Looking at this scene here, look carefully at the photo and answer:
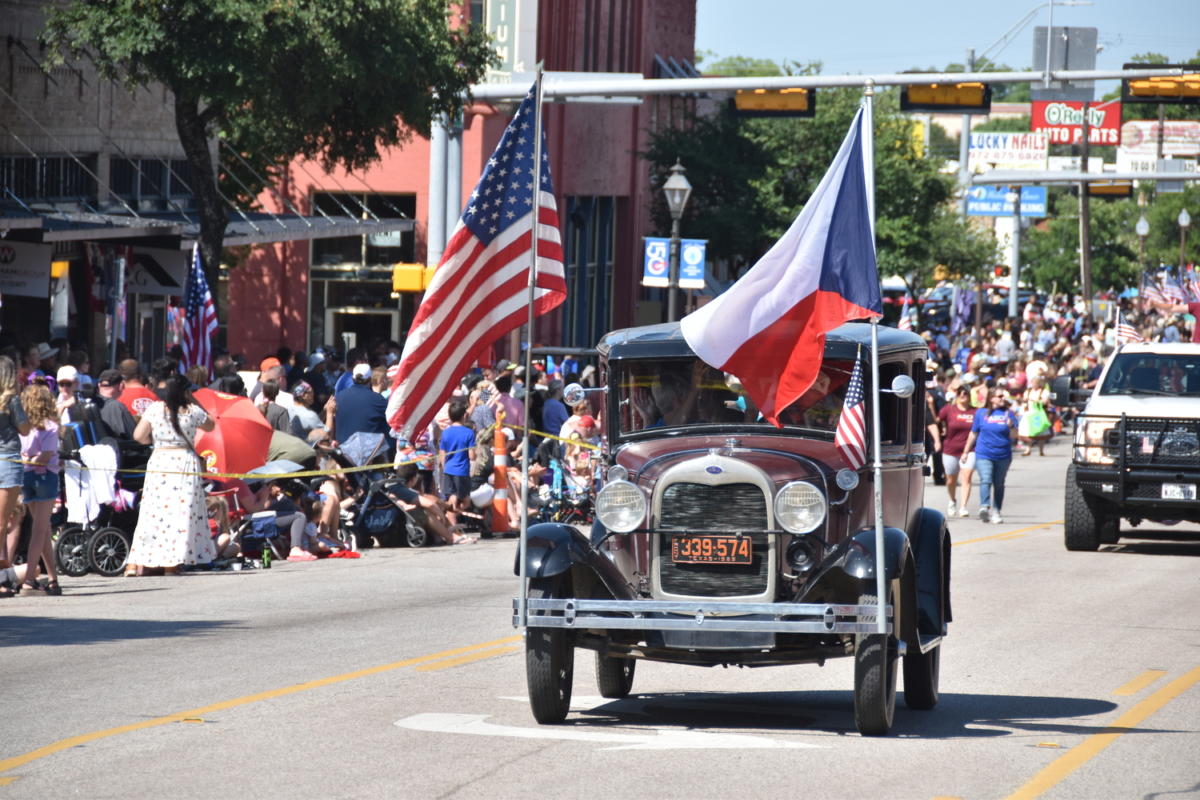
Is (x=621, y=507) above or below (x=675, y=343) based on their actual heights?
below

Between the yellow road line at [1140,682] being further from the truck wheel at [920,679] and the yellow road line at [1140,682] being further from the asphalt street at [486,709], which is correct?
the truck wheel at [920,679]

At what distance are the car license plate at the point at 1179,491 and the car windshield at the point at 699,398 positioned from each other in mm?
11590

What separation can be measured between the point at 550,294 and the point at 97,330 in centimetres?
1872

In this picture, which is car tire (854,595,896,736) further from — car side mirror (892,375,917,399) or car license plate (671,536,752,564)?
car side mirror (892,375,917,399)

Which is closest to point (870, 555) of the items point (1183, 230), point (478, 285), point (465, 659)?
point (478, 285)

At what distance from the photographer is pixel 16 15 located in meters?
26.1

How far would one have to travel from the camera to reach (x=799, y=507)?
9930 mm

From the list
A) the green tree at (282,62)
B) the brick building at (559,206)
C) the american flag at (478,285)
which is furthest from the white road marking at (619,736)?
the brick building at (559,206)

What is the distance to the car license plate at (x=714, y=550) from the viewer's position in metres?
9.90

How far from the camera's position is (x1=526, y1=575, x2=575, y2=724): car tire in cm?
977

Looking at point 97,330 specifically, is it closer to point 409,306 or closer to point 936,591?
point 409,306

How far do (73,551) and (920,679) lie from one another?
912 cm

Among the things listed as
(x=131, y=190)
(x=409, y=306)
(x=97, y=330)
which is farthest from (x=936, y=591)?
(x=409, y=306)

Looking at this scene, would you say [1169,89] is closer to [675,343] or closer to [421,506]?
[421,506]
